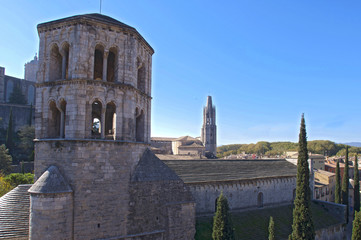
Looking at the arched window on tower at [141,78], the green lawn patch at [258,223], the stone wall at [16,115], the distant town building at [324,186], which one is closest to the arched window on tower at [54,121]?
the arched window on tower at [141,78]

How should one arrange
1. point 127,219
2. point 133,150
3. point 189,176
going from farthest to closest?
point 189,176, point 133,150, point 127,219

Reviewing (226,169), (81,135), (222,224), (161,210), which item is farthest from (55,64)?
(226,169)

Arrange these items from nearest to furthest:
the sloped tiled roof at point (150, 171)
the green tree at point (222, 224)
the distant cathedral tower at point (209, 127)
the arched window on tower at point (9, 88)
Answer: the sloped tiled roof at point (150, 171) → the green tree at point (222, 224) → the arched window on tower at point (9, 88) → the distant cathedral tower at point (209, 127)

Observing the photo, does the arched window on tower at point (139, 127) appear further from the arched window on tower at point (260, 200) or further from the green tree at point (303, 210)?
the arched window on tower at point (260, 200)

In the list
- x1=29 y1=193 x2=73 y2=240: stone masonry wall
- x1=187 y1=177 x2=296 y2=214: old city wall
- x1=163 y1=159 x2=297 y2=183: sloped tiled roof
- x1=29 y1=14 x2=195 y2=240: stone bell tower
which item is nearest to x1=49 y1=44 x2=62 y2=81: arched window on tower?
x1=29 y1=14 x2=195 y2=240: stone bell tower

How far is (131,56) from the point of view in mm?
14367

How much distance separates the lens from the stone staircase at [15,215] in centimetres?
1224

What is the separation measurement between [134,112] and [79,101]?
307 centimetres

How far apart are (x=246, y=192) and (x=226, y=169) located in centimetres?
300

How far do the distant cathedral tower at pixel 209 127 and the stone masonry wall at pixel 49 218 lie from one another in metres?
110

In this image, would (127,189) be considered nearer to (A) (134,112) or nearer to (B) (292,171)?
(A) (134,112)

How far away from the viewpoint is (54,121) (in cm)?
1392

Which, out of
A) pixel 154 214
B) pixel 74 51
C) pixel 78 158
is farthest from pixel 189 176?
pixel 74 51

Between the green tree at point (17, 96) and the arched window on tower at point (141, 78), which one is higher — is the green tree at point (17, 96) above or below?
above
